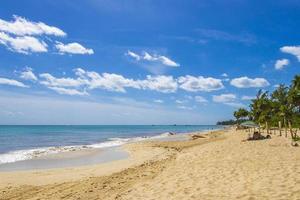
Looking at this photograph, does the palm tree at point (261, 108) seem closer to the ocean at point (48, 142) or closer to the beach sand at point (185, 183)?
the ocean at point (48, 142)

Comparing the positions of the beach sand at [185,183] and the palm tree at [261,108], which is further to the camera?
the palm tree at [261,108]

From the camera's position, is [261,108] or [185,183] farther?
[261,108]

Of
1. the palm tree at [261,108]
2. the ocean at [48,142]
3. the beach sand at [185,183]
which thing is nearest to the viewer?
the beach sand at [185,183]

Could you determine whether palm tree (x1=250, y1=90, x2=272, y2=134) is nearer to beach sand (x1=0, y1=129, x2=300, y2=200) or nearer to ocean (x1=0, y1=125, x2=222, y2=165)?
ocean (x1=0, y1=125, x2=222, y2=165)

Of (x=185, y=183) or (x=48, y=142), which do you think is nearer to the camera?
(x=185, y=183)

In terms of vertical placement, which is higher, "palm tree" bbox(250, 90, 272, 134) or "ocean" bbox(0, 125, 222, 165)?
"palm tree" bbox(250, 90, 272, 134)

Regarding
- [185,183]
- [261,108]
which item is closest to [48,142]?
[261,108]

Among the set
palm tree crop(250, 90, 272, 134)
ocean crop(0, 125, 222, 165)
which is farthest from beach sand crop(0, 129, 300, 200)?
palm tree crop(250, 90, 272, 134)

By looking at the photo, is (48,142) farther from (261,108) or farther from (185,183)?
(185,183)

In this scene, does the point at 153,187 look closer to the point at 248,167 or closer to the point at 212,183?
the point at 212,183

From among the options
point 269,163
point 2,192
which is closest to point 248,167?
point 269,163

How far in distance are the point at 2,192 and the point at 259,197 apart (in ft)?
36.1

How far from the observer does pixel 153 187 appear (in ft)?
43.5

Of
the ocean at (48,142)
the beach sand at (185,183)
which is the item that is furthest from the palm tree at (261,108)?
the beach sand at (185,183)
